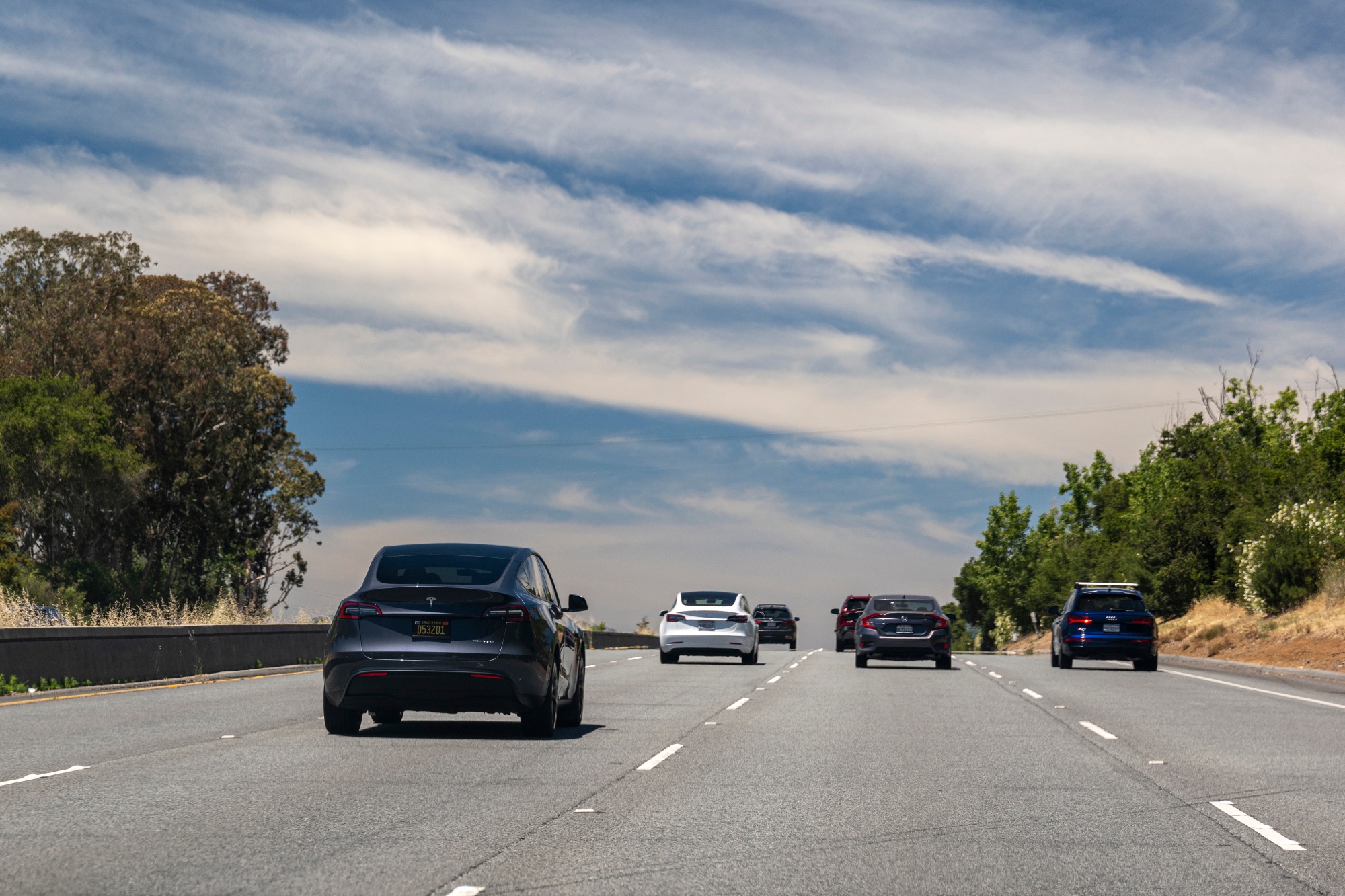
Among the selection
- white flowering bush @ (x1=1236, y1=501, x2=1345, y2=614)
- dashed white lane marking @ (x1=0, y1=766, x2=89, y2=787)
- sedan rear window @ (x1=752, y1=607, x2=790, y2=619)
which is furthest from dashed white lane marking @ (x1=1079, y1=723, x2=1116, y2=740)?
sedan rear window @ (x1=752, y1=607, x2=790, y2=619)

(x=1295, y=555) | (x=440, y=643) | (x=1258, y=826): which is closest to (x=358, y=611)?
(x=440, y=643)

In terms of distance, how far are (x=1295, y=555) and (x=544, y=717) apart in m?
30.6

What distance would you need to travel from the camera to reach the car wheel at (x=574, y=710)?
1464 cm

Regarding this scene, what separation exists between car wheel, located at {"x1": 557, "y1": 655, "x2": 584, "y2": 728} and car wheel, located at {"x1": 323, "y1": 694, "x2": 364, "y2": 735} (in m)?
2.04

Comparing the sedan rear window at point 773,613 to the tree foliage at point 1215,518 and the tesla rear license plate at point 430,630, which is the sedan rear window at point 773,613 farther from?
the tesla rear license plate at point 430,630

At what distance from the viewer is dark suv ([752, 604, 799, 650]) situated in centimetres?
5112

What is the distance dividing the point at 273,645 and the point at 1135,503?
3096 inches

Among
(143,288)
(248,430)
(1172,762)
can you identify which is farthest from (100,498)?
(1172,762)

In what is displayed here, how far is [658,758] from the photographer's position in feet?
39.8

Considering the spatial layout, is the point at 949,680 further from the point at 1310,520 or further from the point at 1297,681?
the point at 1310,520

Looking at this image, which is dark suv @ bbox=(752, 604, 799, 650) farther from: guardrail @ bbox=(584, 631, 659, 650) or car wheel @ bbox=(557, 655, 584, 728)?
car wheel @ bbox=(557, 655, 584, 728)

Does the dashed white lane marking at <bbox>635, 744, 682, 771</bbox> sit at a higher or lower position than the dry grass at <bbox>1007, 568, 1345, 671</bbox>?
lower

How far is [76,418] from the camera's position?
4672cm

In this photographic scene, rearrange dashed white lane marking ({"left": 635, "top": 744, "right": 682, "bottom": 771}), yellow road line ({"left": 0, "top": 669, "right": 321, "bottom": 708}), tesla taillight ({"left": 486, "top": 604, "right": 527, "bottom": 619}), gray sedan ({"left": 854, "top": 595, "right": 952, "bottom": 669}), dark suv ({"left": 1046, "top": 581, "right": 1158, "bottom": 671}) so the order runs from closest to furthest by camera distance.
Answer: dashed white lane marking ({"left": 635, "top": 744, "right": 682, "bottom": 771}), tesla taillight ({"left": 486, "top": 604, "right": 527, "bottom": 619}), yellow road line ({"left": 0, "top": 669, "right": 321, "bottom": 708}), gray sedan ({"left": 854, "top": 595, "right": 952, "bottom": 669}), dark suv ({"left": 1046, "top": 581, "right": 1158, "bottom": 671})
